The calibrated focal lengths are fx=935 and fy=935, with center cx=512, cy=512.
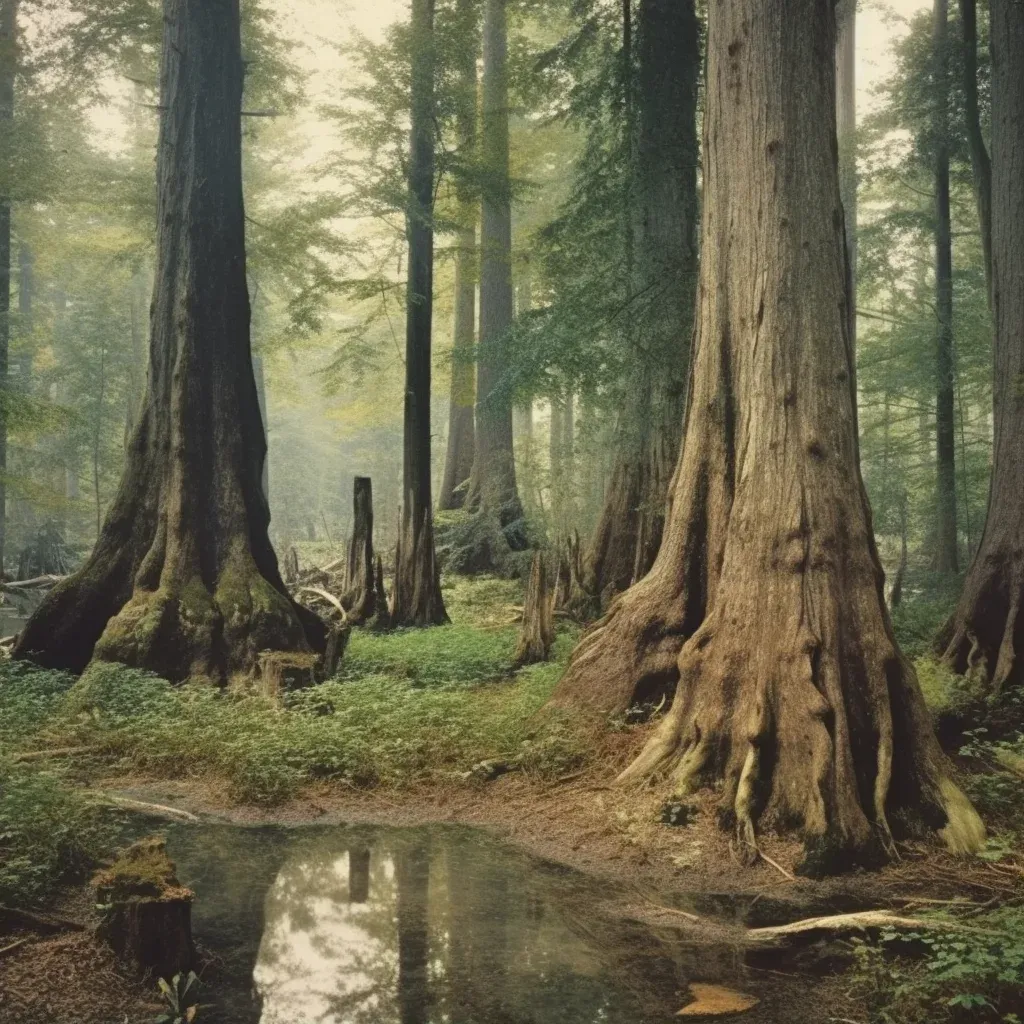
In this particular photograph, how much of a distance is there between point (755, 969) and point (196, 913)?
2715mm

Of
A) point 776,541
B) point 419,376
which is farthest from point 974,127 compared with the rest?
point 776,541

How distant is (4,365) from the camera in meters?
20.1

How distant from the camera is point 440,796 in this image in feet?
22.7

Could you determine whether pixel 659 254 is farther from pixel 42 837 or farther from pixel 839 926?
pixel 42 837

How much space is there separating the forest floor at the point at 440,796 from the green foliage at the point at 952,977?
11mm

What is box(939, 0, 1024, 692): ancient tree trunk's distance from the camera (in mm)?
9602

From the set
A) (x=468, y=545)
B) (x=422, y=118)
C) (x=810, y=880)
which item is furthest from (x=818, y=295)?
(x=468, y=545)

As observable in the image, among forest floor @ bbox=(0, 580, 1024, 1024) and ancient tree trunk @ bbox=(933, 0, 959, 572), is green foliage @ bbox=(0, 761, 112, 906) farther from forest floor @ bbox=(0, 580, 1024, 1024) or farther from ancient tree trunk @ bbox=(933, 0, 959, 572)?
ancient tree trunk @ bbox=(933, 0, 959, 572)

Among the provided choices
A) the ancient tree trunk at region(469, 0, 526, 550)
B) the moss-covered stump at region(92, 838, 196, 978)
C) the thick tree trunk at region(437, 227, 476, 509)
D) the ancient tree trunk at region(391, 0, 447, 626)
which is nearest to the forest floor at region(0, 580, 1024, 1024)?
the moss-covered stump at region(92, 838, 196, 978)

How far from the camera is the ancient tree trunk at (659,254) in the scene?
36.0 feet

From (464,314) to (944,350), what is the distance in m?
11.3

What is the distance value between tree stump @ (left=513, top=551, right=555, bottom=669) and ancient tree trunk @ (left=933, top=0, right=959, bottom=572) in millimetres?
9503

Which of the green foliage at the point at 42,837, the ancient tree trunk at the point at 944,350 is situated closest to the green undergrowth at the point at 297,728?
the green foliage at the point at 42,837

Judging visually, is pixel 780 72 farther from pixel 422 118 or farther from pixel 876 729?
pixel 422 118
